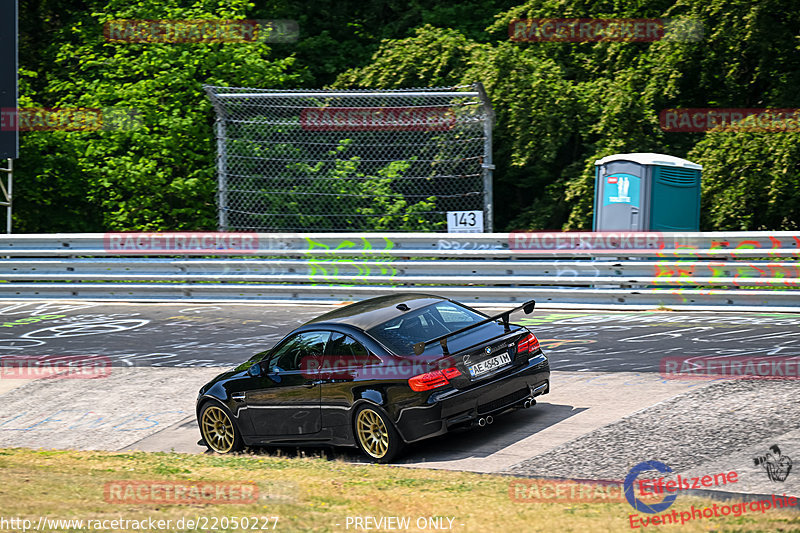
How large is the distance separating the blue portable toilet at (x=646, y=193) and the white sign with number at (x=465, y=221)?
1.97 metres

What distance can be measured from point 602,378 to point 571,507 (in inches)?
170

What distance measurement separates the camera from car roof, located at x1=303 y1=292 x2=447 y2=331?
9160 millimetres

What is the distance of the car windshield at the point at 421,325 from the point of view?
883 cm

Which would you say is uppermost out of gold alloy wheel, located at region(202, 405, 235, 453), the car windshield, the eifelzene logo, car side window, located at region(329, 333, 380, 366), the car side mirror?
the car windshield

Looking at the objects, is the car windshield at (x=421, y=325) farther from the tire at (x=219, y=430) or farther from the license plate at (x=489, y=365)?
the tire at (x=219, y=430)

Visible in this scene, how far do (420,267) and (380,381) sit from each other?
6.87 m

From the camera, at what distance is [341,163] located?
1648 centimetres

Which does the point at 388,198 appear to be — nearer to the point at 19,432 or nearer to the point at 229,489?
the point at 19,432

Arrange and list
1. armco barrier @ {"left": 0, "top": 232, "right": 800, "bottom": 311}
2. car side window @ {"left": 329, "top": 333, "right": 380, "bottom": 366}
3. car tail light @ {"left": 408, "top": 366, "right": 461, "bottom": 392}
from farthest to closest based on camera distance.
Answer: armco barrier @ {"left": 0, "top": 232, "right": 800, "bottom": 311}
car side window @ {"left": 329, "top": 333, "right": 380, "bottom": 366}
car tail light @ {"left": 408, "top": 366, "right": 461, "bottom": 392}

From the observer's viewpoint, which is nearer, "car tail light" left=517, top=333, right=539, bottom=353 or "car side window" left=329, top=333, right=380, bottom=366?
"car side window" left=329, top=333, right=380, bottom=366

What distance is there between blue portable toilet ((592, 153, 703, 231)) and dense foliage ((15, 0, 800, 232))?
251cm

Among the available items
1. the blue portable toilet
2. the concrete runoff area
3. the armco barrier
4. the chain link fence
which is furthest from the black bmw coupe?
the chain link fence

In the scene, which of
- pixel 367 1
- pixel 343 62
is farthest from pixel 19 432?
pixel 367 1

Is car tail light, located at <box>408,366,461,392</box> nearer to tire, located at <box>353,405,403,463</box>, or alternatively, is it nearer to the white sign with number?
tire, located at <box>353,405,403,463</box>
